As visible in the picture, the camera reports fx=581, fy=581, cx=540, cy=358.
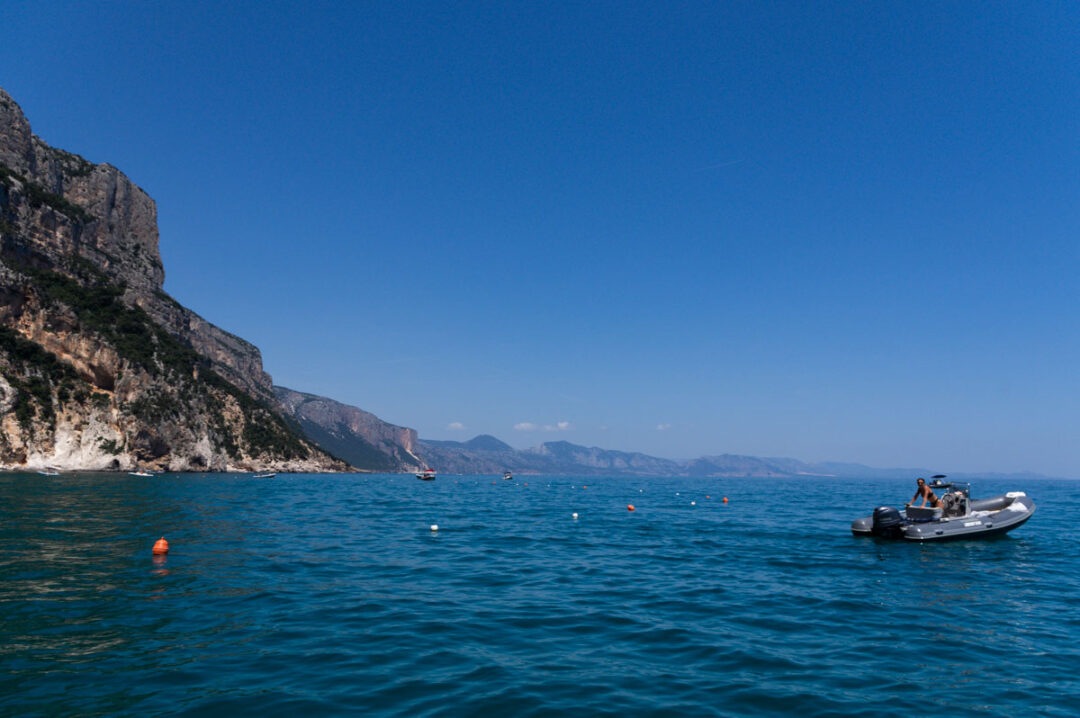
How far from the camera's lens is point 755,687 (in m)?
9.84

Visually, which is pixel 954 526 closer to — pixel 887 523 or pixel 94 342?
pixel 887 523

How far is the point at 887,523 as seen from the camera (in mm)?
27406

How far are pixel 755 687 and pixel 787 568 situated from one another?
12661mm

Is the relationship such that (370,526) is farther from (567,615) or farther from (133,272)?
(133,272)

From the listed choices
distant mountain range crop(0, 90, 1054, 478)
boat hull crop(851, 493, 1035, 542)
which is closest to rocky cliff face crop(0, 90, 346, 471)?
distant mountain range crop(0, 90, 1054, 478)

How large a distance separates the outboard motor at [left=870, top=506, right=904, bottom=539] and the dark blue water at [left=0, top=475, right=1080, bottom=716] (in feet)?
6.12

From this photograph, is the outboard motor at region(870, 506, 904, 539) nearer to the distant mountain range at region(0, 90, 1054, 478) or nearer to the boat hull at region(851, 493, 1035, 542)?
the boat hull at region(851, 493, 1035, 542)

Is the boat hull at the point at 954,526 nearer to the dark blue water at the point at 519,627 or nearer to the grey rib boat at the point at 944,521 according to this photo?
the grey rib boat at the point at 944,521

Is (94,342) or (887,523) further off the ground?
(94,342)

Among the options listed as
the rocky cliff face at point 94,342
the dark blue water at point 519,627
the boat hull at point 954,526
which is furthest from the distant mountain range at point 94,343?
the boat hull at point 954,526

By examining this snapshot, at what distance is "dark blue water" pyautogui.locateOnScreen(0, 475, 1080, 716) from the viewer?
917 cm

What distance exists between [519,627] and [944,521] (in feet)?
80.1

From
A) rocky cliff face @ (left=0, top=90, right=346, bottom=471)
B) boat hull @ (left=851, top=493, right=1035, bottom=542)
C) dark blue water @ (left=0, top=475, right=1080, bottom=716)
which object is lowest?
dark blue water @ (left=0, top=475, right=1080, bottom=716)

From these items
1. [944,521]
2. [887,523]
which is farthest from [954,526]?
[887,523]
